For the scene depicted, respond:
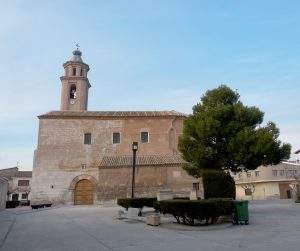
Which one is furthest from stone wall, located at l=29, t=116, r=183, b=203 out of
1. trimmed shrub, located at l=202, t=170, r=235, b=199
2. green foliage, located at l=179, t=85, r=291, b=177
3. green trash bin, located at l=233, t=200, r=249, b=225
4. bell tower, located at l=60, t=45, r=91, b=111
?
green trash bin, located at l=233, t=200, r=249, b=225

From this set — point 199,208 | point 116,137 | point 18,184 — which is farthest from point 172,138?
point 18,184

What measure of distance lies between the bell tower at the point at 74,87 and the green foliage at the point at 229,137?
25.6 m

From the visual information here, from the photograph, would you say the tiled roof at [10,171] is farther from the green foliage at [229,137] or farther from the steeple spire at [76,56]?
the green foliage at [229,137]

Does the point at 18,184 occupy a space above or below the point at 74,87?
below

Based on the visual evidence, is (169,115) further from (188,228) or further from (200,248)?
(200,248)

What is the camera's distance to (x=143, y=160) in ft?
109

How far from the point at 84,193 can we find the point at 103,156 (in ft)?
13.3

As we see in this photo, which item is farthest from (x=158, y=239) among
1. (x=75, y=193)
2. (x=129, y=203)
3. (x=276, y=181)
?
(x=276, y=181)

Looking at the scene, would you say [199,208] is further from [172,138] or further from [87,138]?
[87,138]

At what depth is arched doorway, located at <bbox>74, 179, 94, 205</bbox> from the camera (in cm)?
3347

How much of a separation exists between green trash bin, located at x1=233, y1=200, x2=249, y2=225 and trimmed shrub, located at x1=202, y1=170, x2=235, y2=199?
4.26 meters

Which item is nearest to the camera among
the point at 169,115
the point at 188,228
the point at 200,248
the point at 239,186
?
the point at 200,248

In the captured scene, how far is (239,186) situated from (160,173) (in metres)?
30.5

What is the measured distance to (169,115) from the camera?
3578 cm
